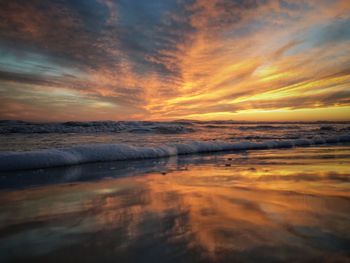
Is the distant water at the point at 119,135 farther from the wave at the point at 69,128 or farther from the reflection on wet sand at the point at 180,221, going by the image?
the reflection on wet sand at the point at 180,221

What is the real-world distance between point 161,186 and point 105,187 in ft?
2.37

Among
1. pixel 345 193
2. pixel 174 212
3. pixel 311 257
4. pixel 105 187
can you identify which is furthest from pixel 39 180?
pixel 345 193

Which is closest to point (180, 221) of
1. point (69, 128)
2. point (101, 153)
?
point (101, 153)

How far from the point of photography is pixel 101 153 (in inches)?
237

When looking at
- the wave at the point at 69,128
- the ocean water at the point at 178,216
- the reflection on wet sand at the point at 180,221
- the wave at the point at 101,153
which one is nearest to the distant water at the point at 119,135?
the wave at the point at 69,128

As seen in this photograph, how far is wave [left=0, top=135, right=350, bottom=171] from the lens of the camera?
4.91 m

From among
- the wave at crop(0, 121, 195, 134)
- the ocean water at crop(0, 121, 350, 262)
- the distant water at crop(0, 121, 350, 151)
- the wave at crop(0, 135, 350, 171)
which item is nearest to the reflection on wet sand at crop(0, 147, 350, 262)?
the ocean water at crop(0, 121, 350, 262)

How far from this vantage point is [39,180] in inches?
151

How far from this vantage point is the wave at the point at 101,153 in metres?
4.91

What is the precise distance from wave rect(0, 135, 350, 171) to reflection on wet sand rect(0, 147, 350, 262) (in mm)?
1885

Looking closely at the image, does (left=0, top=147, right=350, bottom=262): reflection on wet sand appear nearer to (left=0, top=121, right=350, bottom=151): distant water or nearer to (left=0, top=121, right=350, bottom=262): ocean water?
(left=0, top=121, right=350, bottom=262): ocean water

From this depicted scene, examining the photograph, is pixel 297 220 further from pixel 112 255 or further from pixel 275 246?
pixel 112 255

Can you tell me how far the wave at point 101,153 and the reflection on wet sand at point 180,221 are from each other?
1885 mm

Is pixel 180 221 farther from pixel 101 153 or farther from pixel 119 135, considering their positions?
pixel 119 135
